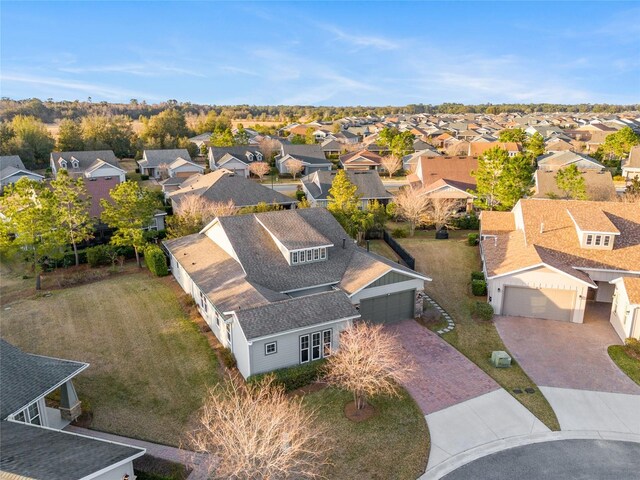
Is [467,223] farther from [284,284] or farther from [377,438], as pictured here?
[377,438]

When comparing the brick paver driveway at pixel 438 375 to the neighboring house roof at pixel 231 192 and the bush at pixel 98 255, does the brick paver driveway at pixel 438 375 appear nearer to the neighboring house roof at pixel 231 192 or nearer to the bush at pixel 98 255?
the bush at pixel 98 255

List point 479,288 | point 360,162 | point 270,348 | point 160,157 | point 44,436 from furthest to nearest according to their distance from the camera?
1. point 360,162
2. point 160,157
3. point 479,288
4. point 270,348
5. point 44,436

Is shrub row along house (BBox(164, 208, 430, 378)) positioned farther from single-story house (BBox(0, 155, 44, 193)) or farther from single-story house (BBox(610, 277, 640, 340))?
single-story house (BBox(0, 155, 44, 193))

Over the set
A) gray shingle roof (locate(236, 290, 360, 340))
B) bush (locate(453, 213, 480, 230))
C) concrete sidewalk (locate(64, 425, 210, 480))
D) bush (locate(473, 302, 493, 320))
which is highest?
gray shingle roof (locate(236, 290, 360, 340))

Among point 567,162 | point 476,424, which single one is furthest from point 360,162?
point 476,424

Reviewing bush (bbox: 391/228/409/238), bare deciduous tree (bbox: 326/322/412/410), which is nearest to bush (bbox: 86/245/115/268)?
bare deciduous tree (bbox: 326/322/412/410)

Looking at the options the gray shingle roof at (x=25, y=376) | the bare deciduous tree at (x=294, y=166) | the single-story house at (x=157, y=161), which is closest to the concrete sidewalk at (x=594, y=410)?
the gray shingle roof at (x=25, y=376)
